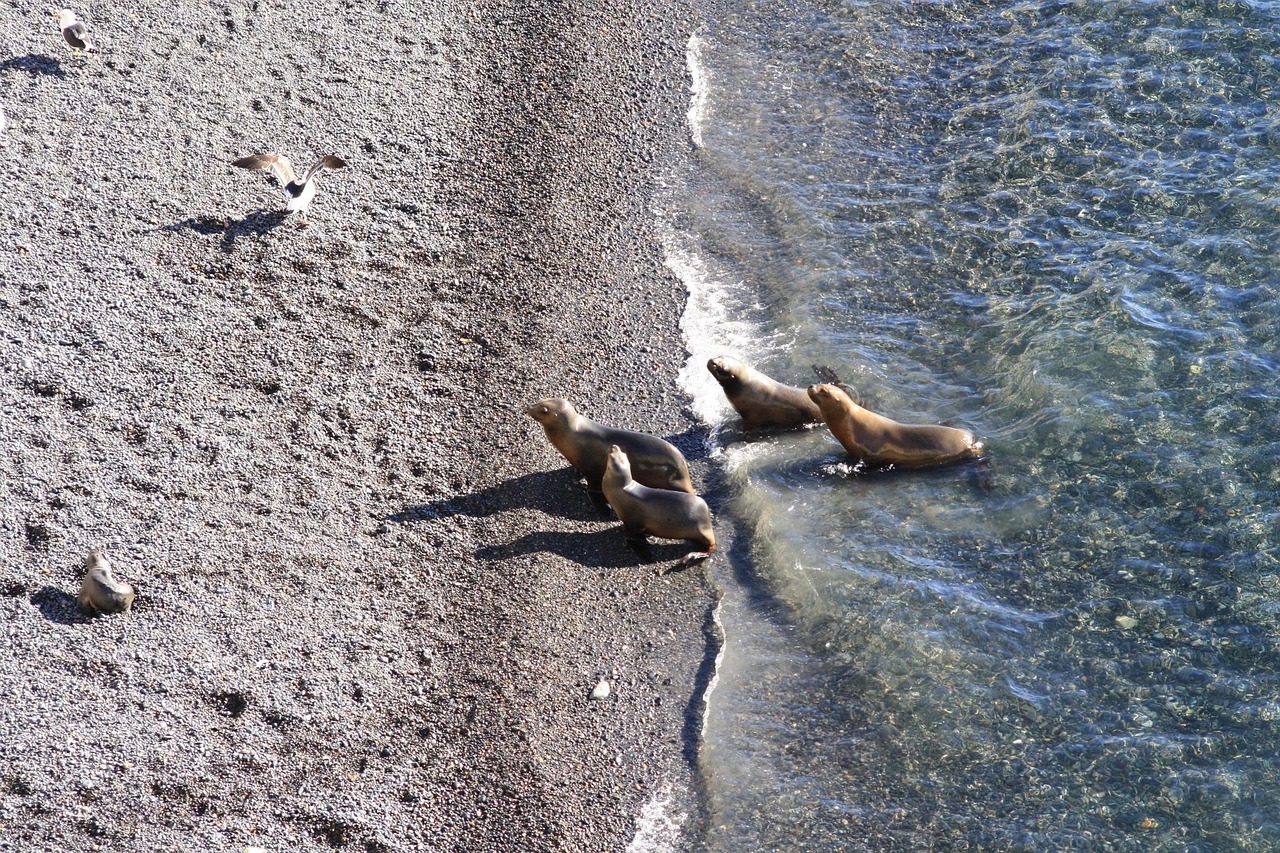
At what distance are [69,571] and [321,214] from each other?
4275 mm

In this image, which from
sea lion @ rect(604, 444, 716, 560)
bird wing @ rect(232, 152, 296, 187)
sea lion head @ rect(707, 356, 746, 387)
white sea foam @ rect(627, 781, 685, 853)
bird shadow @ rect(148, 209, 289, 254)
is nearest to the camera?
white sea foam @ rect(627, 781, 685, 853)

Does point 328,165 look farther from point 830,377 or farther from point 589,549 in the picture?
point 830,377

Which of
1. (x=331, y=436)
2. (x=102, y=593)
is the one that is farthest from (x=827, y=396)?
(x=102, y=593)

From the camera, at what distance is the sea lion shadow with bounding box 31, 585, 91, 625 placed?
6.23m

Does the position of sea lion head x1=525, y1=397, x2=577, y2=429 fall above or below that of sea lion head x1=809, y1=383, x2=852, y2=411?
below

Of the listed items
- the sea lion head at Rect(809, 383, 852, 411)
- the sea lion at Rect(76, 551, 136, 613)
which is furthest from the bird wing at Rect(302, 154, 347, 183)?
the sea lion head at Rect(809, 383, 852, 411)

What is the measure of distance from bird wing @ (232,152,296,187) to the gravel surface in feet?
0.79

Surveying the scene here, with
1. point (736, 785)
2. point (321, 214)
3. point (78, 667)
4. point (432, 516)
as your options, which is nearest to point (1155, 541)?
point (736, 785)

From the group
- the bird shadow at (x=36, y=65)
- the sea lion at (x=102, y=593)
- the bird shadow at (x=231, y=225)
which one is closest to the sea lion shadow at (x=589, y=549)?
the sea lion at (x=102, y=593)

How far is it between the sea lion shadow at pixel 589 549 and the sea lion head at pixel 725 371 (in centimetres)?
140

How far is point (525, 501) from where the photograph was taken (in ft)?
25.4

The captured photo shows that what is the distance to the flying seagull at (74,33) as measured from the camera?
10469mm

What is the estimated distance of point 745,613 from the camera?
6.97 metres

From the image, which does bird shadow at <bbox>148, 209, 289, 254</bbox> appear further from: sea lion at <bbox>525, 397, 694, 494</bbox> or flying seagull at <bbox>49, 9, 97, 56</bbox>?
sea lion at <bbox>525, 397, 694, 494</bbox>
